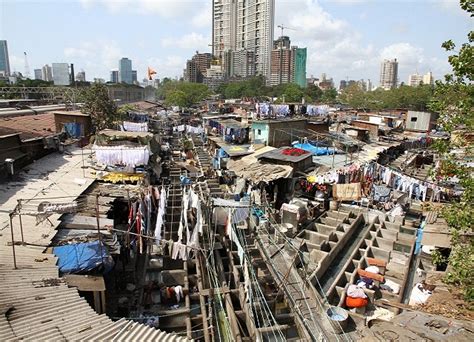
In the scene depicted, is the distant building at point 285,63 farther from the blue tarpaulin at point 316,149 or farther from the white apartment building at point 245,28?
the blue tarpaulin at point 316,149

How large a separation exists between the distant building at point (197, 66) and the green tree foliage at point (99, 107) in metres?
124

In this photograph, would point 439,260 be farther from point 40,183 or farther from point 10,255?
point 40,183

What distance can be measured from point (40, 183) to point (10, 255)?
747 cm

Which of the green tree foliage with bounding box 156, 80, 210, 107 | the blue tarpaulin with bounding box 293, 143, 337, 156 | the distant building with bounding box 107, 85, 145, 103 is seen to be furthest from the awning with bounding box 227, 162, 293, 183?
the distant building with bounding box 107, 85, 145, 103

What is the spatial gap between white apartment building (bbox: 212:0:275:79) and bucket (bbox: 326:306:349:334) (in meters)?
138

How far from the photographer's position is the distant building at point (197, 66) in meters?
156

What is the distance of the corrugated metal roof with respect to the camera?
759cm

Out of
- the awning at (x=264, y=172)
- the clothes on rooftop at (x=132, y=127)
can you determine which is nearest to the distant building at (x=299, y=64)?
the clothes on rooftop at (x=132, y=127)

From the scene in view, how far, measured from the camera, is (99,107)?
3566 cm

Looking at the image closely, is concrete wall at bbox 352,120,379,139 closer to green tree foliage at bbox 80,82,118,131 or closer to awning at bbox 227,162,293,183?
awning at bbox 227,162,293,183

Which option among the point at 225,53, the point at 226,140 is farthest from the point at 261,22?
the point at 226,140

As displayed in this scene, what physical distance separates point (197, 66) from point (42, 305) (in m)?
162

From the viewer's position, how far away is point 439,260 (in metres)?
8.49

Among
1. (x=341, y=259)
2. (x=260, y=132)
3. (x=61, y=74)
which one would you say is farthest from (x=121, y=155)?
(x=61, y=74)
